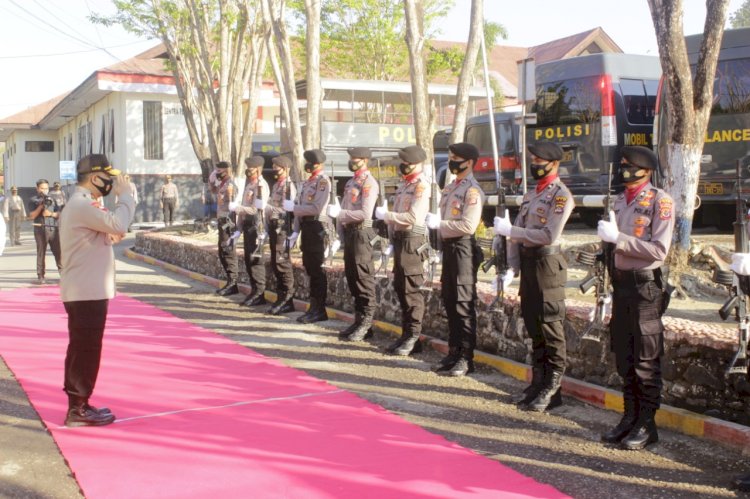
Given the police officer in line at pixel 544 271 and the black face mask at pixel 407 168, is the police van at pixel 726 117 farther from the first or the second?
the police officer in line at pixel 544 271

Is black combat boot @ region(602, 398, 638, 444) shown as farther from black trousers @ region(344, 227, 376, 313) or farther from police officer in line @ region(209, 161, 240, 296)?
police officer in line @ region(209, 161, 240, 296)

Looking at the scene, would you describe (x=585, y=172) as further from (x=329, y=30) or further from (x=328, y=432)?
(x=329, y=30)

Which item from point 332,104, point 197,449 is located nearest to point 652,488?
point 197,449

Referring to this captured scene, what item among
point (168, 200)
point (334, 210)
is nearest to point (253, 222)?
point (334, 210)

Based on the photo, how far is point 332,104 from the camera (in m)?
23.8

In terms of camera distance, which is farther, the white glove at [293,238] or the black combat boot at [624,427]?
the white glove at [293,238]

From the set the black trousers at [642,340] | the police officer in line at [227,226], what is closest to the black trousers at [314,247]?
the police officer in line at [227,226]

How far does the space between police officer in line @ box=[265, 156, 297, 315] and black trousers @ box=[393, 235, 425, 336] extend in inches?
114

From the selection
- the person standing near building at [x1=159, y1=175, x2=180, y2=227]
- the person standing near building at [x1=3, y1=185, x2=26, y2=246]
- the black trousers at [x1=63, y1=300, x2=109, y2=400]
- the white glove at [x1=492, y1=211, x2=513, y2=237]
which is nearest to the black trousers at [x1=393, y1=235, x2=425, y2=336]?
the white glove at [x1=492, y1=211, x2=513, y2=237]

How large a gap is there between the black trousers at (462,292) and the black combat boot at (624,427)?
2111mm

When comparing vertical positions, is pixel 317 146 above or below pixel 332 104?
below

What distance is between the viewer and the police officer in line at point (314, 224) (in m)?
9.94

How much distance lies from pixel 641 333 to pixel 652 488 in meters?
1.03

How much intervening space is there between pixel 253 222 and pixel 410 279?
3.97 meters
